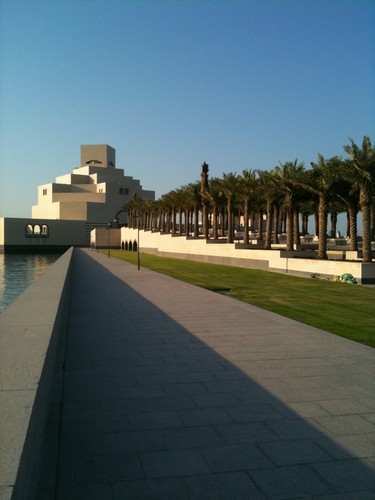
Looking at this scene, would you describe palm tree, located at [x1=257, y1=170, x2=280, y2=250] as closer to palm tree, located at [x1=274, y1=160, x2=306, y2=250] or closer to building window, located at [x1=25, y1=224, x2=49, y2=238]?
palm tree, located at [x1=274, y1=160, x2=306, y2=250]

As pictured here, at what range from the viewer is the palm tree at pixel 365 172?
78.6ft

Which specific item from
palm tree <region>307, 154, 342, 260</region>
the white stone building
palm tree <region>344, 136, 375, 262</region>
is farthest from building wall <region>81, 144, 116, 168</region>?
palm tree <region>344, 136, 375, 262</region>

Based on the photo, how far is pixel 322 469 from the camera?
3.72m

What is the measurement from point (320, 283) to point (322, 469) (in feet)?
59.4

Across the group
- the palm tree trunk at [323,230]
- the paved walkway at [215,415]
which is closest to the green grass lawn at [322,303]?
the paved walkway at [215,415]

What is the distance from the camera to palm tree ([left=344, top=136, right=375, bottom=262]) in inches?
943

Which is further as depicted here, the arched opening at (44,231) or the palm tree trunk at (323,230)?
the arched opening at (44,231)

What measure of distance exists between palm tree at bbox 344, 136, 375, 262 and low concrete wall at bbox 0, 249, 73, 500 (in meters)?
20.8

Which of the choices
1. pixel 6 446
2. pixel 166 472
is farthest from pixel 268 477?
pixel 6 446

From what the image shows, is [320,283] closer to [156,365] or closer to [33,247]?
[156,365]

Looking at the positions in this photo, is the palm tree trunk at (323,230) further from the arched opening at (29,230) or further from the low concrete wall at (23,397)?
the arched opening at (29,230)

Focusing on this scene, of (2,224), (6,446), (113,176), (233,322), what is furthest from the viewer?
(113,176)

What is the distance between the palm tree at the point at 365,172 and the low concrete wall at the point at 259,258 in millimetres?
1621

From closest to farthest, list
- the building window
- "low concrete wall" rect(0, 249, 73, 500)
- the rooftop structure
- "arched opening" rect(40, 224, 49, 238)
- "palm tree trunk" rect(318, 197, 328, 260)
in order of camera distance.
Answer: "low concrete wall" rect(0, 249, 73, 500)
"palm tree trunk" rect(318, 197, 328, 260)
the building window
"arched opening" rect(40, 224, 49, 238)
the rooftop structure
